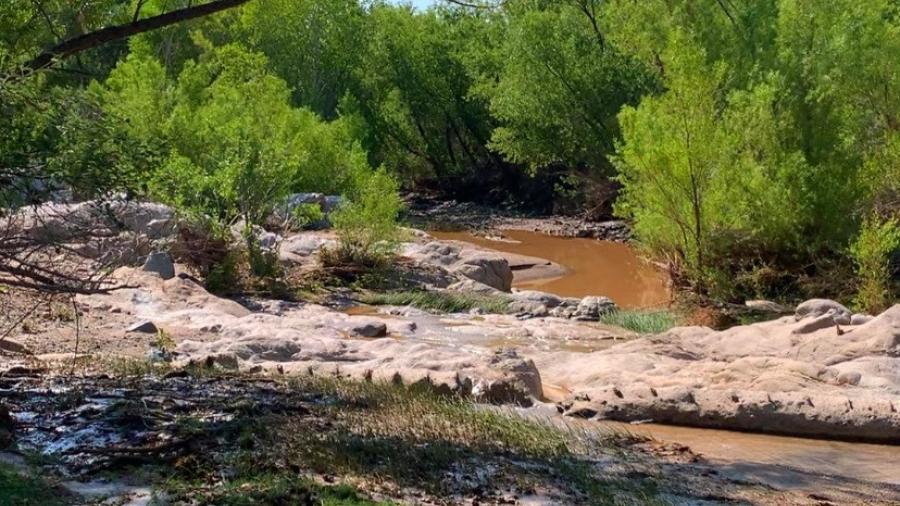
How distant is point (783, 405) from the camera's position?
34.5 ft

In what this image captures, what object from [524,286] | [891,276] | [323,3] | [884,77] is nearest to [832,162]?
[891,276]

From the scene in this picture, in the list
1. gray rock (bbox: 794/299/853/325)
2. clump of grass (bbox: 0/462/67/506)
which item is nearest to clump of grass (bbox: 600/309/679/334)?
gray rock (bbox: 794/299/853/325)

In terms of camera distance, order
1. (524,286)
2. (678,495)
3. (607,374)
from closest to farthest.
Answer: (678,495), (607,374), (524,286)

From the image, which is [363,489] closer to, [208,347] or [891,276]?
[208,347]

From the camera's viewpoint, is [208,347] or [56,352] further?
[208,347]

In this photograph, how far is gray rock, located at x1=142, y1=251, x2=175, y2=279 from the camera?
17.0 metres

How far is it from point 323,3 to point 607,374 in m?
35.2

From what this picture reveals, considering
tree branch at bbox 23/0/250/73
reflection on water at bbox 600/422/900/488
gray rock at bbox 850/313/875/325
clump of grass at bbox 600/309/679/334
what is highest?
tree branch at bbox 23/0/250/73

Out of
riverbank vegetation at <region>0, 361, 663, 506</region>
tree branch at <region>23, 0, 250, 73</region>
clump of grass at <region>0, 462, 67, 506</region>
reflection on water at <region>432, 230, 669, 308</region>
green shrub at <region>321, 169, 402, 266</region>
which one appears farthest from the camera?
reflection on water at <region>432, 230, 669, 308</region>

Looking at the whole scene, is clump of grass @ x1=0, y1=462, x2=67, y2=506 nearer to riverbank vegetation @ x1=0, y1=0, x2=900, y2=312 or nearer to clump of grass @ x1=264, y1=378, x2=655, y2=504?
clump of grass @ x1=264, y1=378, x2=655, y2=504

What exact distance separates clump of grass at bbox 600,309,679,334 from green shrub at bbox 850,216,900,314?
2.82m

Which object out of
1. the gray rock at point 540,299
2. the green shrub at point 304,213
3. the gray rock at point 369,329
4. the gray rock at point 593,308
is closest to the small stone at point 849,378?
the gray rock at point 369,329

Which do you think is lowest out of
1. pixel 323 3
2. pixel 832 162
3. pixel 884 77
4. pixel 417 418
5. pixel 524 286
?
pixel 524 286

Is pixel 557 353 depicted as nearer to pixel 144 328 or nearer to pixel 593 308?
pixel 593 308
